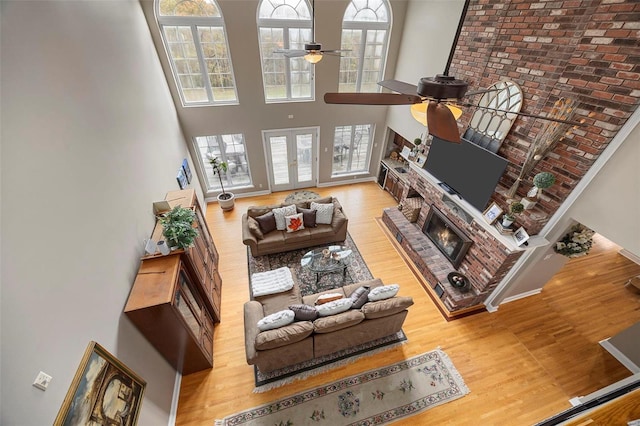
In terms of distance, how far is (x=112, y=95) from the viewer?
2.92 meters

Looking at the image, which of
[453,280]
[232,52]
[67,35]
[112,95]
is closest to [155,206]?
[112,95]

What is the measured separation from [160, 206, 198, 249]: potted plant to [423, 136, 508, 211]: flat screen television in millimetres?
3775

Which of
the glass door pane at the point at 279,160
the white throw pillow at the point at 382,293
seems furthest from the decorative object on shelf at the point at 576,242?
the glass door pane at the point at 279,160

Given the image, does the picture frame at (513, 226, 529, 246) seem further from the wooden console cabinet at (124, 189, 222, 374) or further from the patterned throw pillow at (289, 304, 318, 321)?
the wooden console cabinet at (124, 189, 222, 374)

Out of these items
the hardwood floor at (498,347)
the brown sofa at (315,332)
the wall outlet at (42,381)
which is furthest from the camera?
the hardwood floor at (498,347)

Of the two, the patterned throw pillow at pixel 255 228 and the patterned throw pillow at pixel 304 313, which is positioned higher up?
the patterned throw pillow at pixel 304 313

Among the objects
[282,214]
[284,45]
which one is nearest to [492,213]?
[282,214]

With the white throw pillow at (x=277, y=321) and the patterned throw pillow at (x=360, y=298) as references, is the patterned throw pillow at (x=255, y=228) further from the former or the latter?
the patterned throw pillow at (x=360, y=298)

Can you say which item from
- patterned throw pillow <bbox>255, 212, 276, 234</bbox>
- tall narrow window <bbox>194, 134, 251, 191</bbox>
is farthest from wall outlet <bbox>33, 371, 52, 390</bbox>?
tall narrow window <bbox>194, 134, 251, 191</bbox>

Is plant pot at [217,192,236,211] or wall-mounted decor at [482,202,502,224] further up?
wall-mounted decor at [482,202,502,224]

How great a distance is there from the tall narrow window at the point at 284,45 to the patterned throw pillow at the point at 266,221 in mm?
2861

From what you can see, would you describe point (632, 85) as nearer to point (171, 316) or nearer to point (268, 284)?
point (268, 284)

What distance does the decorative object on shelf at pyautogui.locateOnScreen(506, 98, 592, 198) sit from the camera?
9.24 feet

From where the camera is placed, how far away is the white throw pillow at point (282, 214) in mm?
4891
